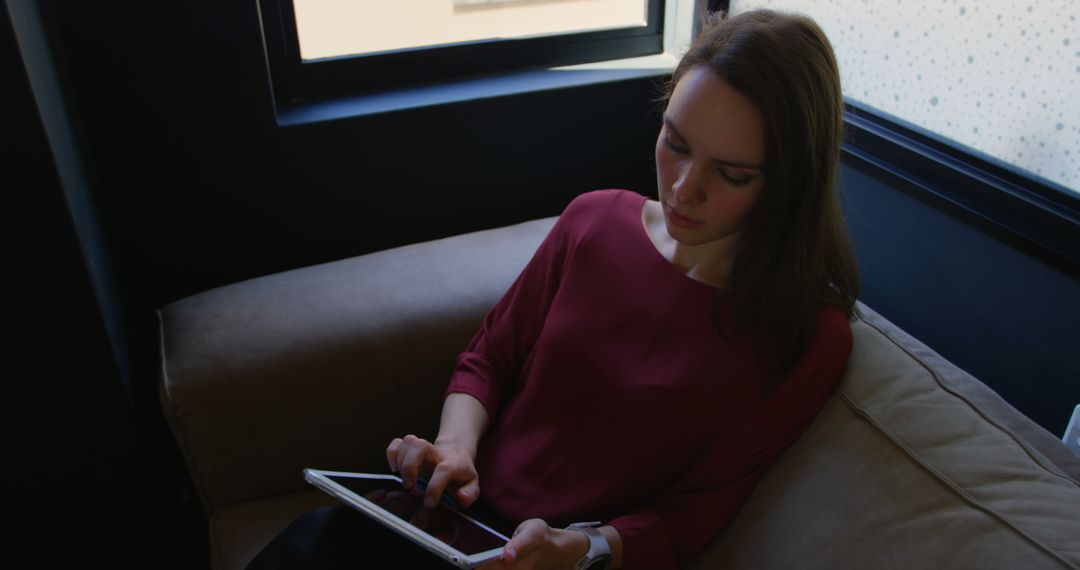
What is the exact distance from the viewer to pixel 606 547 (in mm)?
1031

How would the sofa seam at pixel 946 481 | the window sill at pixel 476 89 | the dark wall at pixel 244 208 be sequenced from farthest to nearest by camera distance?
1. the window sill at pixel 476 89
2. the dark wall at pixel 244 208
3. the sofa seam at pixel 946 481

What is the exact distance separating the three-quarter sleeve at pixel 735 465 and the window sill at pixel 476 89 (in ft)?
2.92

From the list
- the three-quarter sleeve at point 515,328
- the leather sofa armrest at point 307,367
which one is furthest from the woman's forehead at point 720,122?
the leather sofa armrest at point 307,367

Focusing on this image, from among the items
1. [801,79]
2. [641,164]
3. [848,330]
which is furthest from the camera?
[641,164]

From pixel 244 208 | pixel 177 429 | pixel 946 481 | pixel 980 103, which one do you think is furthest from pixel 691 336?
pixel 244 208

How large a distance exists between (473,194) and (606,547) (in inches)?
36.2

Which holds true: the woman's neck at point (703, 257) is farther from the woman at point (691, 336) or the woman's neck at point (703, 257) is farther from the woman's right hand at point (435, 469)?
the woman's right hand at point (435, 469)

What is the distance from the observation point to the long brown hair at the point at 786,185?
96cm

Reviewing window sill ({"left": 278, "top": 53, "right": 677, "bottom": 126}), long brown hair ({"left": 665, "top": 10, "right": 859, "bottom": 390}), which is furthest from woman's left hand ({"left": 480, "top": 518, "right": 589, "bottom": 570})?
window sill ({"left": 278, "top": 53, "right": 677, "bottom": 126})

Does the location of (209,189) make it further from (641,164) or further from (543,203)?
(641,164)

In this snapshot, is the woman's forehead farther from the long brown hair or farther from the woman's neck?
the woman's neck

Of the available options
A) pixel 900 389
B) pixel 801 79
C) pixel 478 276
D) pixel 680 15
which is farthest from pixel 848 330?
pixel 680 15

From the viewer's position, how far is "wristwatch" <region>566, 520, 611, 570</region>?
1.01 meters

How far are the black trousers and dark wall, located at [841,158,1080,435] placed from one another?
819mm
